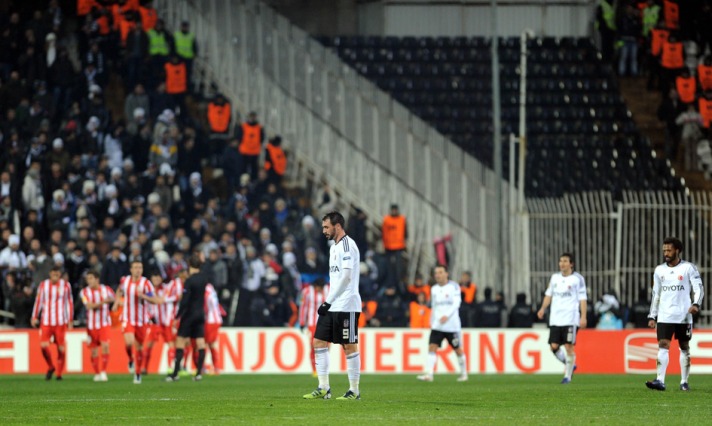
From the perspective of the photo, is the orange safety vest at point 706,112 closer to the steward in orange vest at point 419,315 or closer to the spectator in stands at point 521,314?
the spectator in stands at point 521,314

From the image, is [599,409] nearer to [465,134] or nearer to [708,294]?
[708,294]

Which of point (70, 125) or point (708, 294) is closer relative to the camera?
point (708, 294)

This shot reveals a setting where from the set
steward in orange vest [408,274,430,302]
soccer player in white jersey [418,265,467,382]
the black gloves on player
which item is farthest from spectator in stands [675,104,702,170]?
the black gloves on player

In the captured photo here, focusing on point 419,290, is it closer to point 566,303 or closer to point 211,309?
point 211,309

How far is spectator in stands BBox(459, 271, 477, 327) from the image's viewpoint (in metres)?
29.0

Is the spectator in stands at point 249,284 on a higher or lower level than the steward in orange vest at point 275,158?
lower

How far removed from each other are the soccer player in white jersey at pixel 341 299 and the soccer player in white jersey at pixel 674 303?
14.8 feet

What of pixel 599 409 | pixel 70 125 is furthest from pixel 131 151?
pixel 599 409

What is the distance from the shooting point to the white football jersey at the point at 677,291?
1875 cm

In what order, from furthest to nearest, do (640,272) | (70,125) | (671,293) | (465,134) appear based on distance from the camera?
(465,134) < (70,125) < (640,272) < (671,293)

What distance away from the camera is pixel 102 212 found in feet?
102

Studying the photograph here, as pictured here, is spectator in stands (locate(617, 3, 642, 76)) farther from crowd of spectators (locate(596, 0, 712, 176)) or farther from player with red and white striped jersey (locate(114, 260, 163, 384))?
player with red and white striped jersey (locate(114, 260, 163, 384))

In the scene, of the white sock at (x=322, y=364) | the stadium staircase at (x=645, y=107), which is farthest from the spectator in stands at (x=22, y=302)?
the stadium staircase at (x=645, y=107)

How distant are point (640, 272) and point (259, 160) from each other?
357 inches
